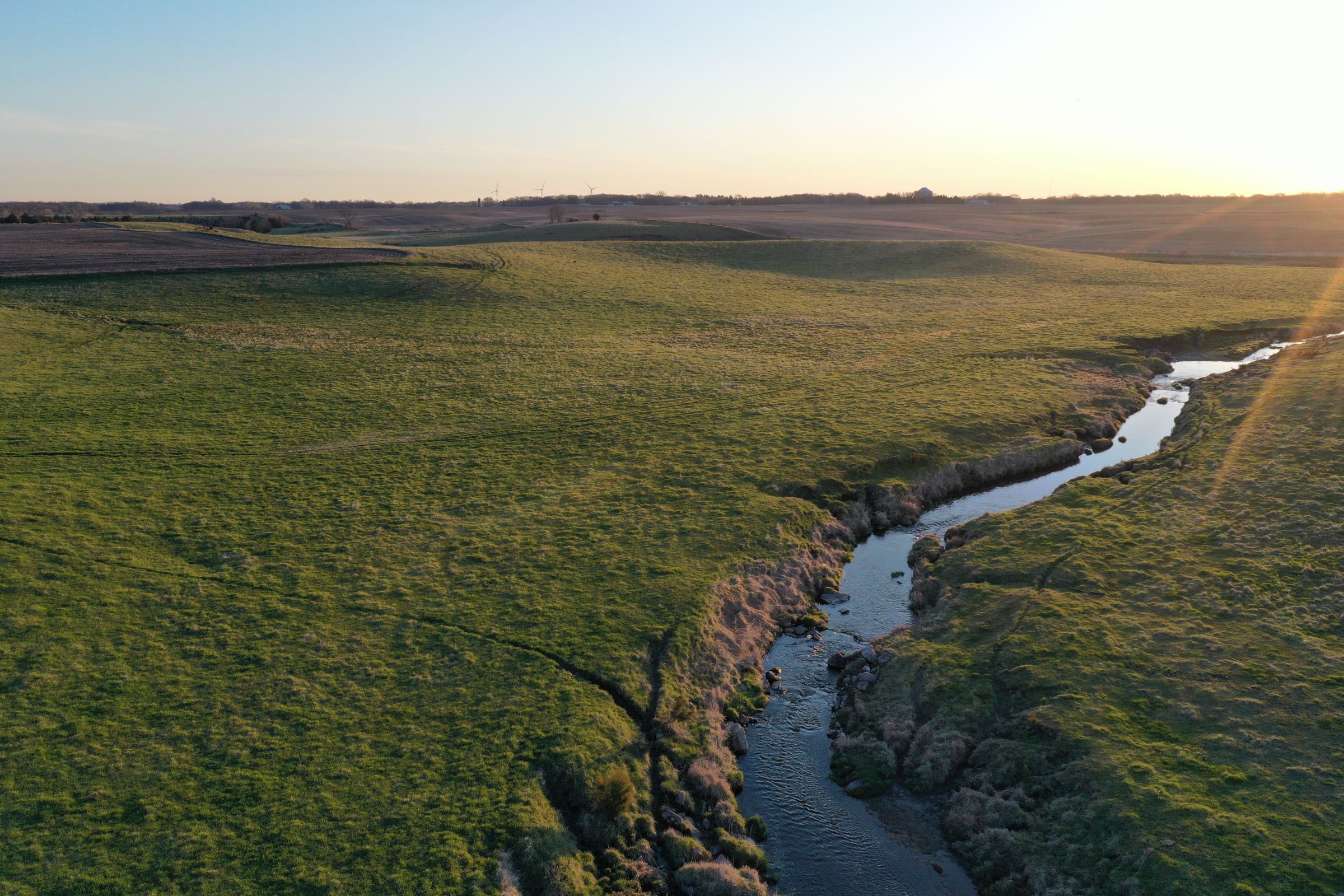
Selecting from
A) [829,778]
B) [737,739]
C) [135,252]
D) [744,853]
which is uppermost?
[135,252]

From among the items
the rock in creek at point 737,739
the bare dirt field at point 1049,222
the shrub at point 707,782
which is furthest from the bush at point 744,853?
the bare dirt field at point 1049,222

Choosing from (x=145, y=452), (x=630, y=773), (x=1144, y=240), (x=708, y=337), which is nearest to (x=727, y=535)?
(x=630, y=773)

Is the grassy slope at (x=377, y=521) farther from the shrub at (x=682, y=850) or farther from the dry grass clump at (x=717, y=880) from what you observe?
the dry grass clump at (x=717, y=880)

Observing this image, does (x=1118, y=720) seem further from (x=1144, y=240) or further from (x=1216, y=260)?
(x=1144, y=240)

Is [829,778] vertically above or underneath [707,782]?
underneath

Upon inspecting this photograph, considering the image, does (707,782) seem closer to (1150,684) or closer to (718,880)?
(718,880)

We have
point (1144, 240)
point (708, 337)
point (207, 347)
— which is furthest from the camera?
point (1144, 240)

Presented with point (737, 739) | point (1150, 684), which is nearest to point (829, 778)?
point (737, 739)
